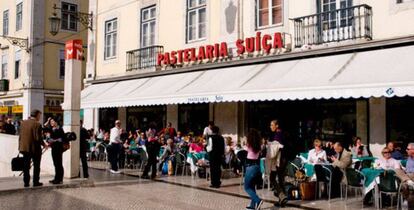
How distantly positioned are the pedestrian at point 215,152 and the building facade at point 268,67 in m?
1.37

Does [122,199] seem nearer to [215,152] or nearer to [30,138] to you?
[30,138]

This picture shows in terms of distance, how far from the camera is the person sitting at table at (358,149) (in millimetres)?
10599

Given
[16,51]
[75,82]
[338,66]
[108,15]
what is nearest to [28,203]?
[75,82]

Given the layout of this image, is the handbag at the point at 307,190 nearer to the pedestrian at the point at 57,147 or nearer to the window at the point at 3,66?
the pedestrian at the point at 57,147

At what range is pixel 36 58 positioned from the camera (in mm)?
27391

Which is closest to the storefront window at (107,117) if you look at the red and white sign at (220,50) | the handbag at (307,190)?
the red and white sign at (220,50)

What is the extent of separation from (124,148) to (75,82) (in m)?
3.79

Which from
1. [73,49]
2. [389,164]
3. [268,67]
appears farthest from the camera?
[268,67]

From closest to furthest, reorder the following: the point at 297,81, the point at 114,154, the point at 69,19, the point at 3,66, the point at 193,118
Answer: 1. the point at 297,81
2. the point at 114,154
3. the point at 193,118
4. the point at 69,19
5. the point at 3,66

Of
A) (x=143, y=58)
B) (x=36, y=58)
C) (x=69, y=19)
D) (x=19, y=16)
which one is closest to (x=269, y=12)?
(x=143, y=58)

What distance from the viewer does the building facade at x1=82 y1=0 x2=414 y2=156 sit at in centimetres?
1018

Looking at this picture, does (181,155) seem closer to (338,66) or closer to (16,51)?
(338,66)

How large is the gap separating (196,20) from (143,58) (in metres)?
3.20

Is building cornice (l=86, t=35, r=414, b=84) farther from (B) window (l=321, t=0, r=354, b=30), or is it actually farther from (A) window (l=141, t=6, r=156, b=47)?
(A) window (l=141, t=6, r=156, b=47)
